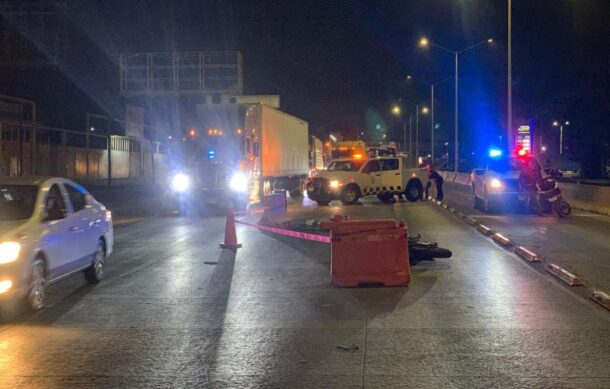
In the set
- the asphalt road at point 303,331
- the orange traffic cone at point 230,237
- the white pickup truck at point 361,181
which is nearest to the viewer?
the asphalt road at point 303,331

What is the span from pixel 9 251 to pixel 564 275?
7660mm

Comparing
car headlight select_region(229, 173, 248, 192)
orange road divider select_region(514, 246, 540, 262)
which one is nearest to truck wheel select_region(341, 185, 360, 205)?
car headlight select_region(229, 173, 248, 192)

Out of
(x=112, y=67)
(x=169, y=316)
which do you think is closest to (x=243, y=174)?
(x=169, y=316)

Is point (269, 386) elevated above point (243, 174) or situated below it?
below

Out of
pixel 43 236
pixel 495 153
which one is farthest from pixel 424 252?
pixel 495 153

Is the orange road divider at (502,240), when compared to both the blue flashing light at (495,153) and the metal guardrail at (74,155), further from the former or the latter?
the metal guardrail at (74,155)

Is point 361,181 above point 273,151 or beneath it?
beneath

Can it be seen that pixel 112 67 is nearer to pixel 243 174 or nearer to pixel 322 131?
pixel 322 131

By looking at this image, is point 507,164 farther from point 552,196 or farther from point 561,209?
point 561,209

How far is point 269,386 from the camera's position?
5762mm

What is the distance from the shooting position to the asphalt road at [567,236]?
11766mm

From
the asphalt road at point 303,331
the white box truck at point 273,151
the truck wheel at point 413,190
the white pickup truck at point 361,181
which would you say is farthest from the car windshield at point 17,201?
the truck wheel at point 413,190

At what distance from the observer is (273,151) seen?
30.6 m

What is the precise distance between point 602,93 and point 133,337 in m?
53.3
